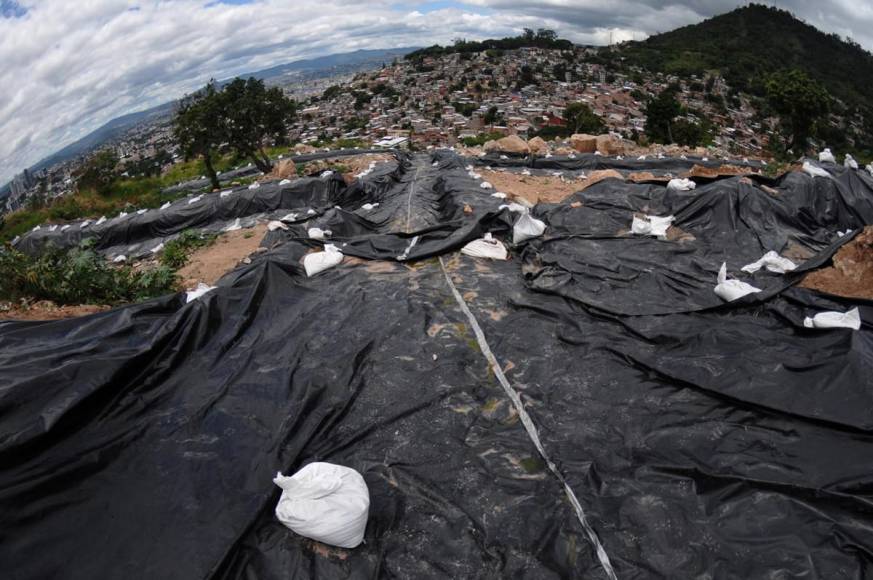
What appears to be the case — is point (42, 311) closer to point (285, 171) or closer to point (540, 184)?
point (285, 171)

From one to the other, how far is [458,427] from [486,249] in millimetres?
3135

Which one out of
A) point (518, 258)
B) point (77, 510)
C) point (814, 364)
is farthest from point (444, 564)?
point (518, 258)

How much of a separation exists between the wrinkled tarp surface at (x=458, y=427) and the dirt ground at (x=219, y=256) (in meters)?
2.43

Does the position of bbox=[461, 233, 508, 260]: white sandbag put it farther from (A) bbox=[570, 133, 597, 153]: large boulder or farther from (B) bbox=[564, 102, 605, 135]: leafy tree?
(B) bbox=[564, 102, 605, 135]: leafy tree

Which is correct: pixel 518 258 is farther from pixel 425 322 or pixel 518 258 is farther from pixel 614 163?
pixel 614 163

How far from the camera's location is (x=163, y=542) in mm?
2037

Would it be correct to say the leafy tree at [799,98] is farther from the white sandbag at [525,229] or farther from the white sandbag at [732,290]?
the white sandbag at [732,290]

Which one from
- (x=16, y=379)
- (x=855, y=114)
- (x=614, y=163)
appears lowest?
(x=855, y=114)

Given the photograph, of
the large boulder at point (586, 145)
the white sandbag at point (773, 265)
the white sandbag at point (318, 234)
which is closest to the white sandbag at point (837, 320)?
the white sandbag at point (773, 265)

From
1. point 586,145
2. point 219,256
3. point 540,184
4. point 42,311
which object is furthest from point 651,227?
point 586,145

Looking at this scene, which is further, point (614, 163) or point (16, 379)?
point (614, 163)

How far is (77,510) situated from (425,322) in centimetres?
268

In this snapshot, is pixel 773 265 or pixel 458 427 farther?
pixel 773 265

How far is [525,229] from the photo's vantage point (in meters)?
5.82
